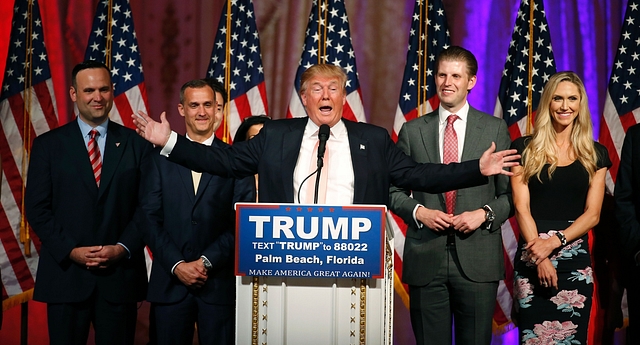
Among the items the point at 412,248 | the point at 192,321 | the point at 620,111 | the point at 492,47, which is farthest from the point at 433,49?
the point at 192,321

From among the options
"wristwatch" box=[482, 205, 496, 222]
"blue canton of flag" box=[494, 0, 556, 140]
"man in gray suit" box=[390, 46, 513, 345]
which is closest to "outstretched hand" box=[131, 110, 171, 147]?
"man in gray suit" box=[390, 46, 513, 345]

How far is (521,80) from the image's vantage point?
4984 millimetres

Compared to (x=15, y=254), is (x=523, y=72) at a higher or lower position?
higher

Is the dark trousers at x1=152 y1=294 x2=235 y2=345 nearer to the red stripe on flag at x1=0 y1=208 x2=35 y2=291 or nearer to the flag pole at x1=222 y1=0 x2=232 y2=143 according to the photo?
the flag pole at x1=222 y1=0 x2=232 y2=143

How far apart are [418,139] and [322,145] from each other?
918 millimetres

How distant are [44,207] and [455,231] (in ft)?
6.74

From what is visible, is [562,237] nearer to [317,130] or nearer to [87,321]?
[317,130]

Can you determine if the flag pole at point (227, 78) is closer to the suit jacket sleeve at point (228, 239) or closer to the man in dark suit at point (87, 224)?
the man in dark suit at point (87, 224)

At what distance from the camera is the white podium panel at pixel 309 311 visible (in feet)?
8.18

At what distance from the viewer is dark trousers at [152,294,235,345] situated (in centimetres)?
353

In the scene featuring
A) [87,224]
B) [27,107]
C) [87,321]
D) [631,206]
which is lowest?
[87,321]

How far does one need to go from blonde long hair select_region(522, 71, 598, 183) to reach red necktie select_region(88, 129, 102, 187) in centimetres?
217

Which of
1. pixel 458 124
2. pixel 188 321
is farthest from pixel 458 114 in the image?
pixel 188 321

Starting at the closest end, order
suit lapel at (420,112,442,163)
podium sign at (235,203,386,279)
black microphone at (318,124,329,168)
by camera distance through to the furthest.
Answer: podium sign at (235,203,386,279) < black microphone at (318,124,329,168) < suit lapel at (420,112,442,163)
